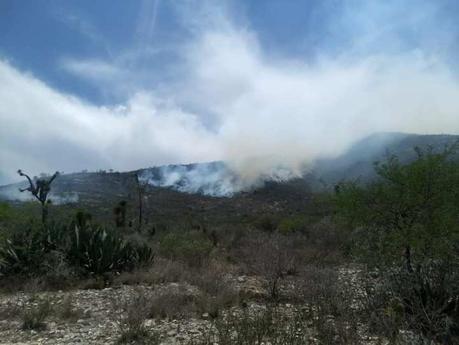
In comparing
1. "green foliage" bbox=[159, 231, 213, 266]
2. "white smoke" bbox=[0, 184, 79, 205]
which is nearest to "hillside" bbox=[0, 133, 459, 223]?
"white smoke" bbox=[0, 184, 79, 205]

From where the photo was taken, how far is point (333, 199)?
563 inches

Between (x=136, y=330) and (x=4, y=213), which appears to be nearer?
(x=136, y=330)

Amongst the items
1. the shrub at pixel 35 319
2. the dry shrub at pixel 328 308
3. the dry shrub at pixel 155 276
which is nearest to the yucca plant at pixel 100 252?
the dry shrub at pixel 155 276

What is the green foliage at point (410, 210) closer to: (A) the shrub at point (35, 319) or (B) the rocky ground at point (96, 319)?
(B) the rocky ground at point (96, 319)

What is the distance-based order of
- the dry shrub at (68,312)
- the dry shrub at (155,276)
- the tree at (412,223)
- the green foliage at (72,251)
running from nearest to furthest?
the dry shrub at (68,312) → the tree at (412,223) → the dry shrub at (155,276) → the green foliage at (72,251)

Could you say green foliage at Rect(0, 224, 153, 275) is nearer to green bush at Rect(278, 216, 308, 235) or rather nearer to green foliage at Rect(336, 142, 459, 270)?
green foliage at Rect(336, 142, 459, 270)

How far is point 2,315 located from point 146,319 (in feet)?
10.7

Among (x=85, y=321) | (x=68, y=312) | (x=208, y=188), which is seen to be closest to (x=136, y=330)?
(x=85, y=321)

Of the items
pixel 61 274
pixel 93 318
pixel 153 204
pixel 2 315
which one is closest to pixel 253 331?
pixel 93 318

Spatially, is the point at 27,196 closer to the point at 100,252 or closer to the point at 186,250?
the point at 186,250

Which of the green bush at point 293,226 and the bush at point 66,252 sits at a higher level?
the bush at point 66,252

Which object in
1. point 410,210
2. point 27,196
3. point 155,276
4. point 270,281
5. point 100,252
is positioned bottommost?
point 155,276

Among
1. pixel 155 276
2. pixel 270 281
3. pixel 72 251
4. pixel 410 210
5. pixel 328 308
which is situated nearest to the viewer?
pixel 328 308

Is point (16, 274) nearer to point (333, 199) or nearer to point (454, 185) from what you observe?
point (333, 199)
